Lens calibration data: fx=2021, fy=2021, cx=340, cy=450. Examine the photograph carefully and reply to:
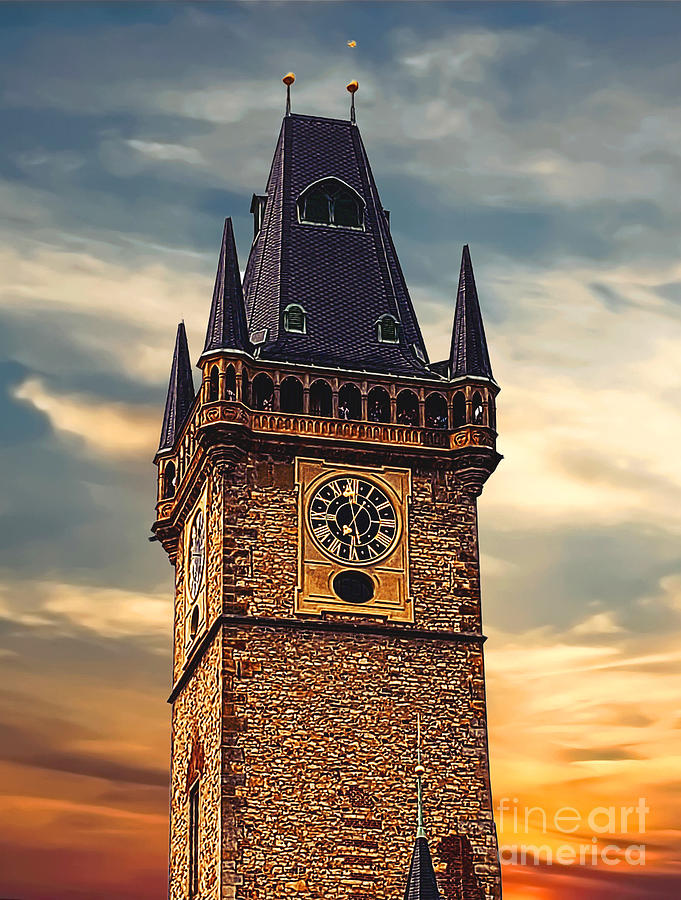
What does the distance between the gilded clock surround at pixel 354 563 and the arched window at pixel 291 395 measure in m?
1.45

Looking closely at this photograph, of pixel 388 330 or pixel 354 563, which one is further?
pixel 388 330

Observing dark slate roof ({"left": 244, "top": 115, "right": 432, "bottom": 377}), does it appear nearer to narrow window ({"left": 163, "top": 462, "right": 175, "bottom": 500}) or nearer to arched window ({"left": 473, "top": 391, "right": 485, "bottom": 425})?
arched window ({"left": 473, "top": 391, "right": 485, "bottom": 425})

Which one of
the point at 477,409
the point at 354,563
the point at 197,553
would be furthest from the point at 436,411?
the point at 197,553

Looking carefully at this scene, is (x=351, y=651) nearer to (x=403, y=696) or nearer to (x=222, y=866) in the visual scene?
(x=403, y=696)

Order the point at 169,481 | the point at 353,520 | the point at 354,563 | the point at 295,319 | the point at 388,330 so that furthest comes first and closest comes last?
the point at 169,481 < the point at 388,330 < the point at 295,319 < the point at 353,520 < the point at 354,563

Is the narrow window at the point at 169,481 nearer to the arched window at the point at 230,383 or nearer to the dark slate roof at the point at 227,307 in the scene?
the dark slate roof at the point at 227,307

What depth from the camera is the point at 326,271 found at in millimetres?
54750

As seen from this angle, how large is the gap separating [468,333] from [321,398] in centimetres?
469

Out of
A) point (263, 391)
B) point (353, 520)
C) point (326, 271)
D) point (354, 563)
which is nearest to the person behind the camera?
point (354, 563)

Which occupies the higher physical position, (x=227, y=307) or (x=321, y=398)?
(x=227, y=307)

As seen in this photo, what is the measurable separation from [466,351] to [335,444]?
4.85m

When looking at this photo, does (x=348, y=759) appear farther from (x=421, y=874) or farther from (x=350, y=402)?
(x=350, y=402)

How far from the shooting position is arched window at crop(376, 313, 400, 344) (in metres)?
53.6

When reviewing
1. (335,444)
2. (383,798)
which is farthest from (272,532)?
(383,798)
